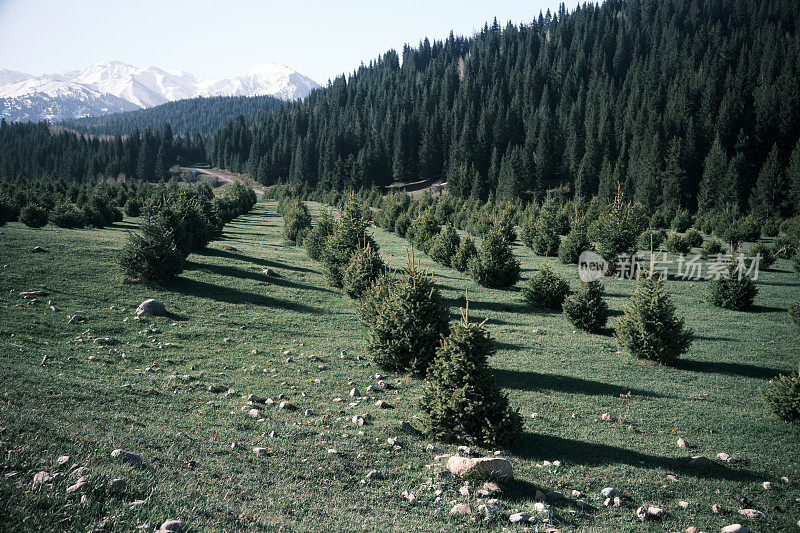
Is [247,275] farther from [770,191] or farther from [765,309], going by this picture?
[770,191]

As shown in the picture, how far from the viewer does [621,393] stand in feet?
35.7

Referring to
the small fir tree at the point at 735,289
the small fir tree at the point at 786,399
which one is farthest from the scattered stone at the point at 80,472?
the small fir tree at the point at 735,289

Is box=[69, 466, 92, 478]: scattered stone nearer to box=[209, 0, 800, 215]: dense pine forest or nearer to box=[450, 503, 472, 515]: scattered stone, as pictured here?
box=[450, 503, 472, 515]: scattered stone

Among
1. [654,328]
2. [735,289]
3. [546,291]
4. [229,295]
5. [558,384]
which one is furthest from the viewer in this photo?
[735,289]

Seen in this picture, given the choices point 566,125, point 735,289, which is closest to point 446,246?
point 735,289

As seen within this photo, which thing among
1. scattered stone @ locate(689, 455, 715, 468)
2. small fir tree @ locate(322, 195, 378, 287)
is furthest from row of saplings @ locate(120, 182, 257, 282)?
scattered stone @ locate(689, 455, 715, 468)

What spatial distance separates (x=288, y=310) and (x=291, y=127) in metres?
129

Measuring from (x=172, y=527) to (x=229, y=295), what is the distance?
49.4ft

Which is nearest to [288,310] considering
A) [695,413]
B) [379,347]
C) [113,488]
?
[379,347]

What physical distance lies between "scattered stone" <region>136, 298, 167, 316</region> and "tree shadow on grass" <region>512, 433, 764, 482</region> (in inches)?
541

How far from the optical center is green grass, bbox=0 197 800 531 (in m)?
5.54

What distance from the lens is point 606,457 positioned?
7660 mm

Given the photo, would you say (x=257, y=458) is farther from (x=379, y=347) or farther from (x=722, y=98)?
(x=722, y=98)

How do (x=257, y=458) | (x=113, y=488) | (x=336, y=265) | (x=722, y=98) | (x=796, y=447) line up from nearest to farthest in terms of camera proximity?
(x=113, y=488), (x=257, y=458), (x=796, y=447), (x=336, y=265), (x=722, y=98)
